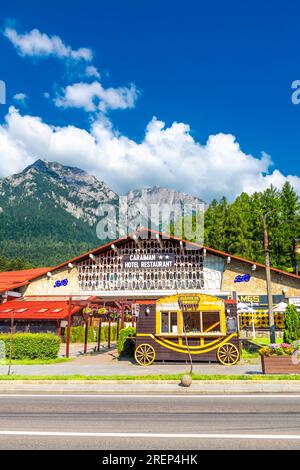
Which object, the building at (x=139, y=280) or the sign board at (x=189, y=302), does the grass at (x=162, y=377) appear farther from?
the building at (x=139, y=280)

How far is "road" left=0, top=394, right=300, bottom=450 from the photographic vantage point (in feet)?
21.7

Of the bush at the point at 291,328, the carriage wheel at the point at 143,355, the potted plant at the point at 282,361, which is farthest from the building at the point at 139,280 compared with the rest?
the potted plant at the point at 282,361

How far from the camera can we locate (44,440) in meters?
6.77

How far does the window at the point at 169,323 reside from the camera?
18.6 metres

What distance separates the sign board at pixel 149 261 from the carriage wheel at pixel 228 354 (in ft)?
63.1

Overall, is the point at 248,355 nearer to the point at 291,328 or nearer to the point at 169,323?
the point at 291,328

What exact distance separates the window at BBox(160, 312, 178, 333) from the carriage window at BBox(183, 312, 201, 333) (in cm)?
59

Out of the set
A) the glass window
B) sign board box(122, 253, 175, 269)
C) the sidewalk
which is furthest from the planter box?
sign board box(122, 253, 175, 269)

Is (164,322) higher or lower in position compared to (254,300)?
lower

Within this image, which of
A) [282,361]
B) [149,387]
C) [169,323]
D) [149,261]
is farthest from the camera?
[149,261]

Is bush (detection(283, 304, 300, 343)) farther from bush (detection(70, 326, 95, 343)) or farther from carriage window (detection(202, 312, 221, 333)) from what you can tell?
bush (detection(70, 326, 95, 343))

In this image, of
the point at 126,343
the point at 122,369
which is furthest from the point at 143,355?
the point at 126,343

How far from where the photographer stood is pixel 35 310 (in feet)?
117

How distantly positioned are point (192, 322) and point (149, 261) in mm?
19005
